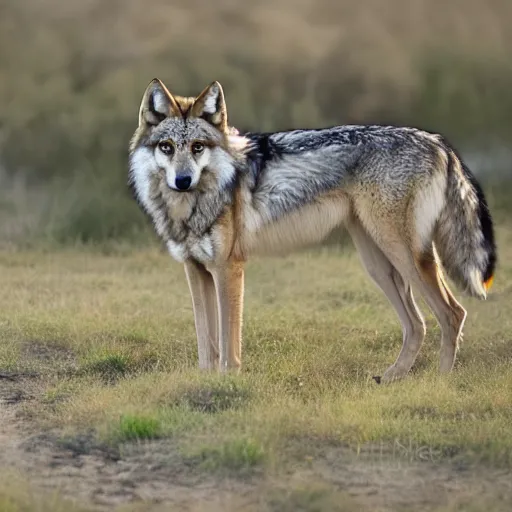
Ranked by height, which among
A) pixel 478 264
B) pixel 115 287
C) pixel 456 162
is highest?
pixel 456 162

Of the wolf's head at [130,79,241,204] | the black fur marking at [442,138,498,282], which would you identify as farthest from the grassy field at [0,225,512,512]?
the wolf's head at [130,79,241,204]

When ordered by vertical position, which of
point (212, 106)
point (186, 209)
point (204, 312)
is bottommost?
point (204, 312)

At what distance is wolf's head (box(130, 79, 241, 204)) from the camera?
24.1 ft

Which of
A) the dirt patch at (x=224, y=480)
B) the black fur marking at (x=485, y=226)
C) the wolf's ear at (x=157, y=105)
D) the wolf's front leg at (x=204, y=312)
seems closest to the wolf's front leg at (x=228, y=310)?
the wolf's front leg at (x=204, y=312)

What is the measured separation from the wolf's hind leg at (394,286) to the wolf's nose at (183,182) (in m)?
1.49

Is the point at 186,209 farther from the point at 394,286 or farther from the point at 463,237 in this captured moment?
the point at 463,237

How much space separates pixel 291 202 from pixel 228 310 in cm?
102

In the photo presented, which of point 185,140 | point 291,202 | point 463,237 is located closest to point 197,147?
point 185,140

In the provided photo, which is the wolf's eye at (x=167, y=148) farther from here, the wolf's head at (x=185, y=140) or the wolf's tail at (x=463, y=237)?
the wolf's tail at (x=463, y=237)

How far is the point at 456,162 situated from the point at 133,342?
3379 mm

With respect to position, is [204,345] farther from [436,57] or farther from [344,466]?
[436,57]

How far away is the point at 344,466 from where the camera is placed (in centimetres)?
554

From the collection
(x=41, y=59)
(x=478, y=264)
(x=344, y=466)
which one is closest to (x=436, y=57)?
(x=41, y=59)

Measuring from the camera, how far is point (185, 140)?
7.36 meters
